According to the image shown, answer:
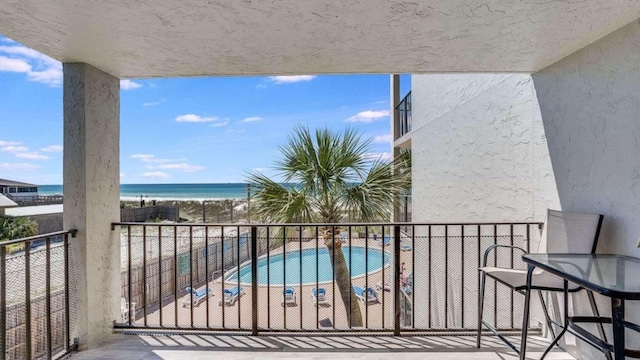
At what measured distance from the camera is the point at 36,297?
81.7 inches

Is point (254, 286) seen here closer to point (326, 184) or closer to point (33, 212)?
point (326, 184)

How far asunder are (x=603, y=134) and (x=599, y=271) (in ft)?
3.06

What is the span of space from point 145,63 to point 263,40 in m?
0.97

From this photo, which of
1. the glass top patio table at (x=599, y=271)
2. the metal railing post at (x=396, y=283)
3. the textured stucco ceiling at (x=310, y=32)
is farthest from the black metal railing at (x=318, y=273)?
the textured stucco ceiling at (x=310, y=32)

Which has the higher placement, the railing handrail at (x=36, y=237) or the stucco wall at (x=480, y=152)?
the stucco wall at (x=480, y=152)

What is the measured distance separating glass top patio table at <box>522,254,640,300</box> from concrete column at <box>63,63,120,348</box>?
2.87m

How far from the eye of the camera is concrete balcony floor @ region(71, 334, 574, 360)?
2.24 m

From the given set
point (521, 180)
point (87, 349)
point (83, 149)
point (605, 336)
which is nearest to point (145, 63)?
point (83, 149)

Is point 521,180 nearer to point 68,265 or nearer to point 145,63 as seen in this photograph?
point 145,63

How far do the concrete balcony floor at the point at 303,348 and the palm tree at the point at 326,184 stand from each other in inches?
66.4

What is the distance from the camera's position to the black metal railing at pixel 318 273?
104 inches

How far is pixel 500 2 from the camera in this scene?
1.58 meters

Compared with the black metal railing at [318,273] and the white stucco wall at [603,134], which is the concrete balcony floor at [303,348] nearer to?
the black metal railing at [318,273]

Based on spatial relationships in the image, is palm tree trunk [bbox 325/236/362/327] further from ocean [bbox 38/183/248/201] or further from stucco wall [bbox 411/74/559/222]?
ocean [bbox 38/183/248/201]
